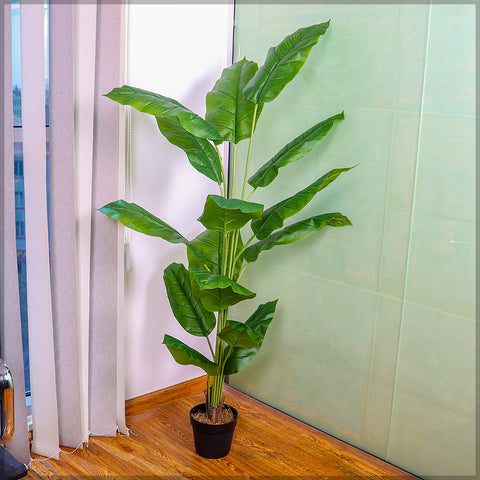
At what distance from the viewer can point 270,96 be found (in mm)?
2100

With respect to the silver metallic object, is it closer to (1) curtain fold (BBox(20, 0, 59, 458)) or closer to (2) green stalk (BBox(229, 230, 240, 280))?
(1) curtain fold (BBox(20, 0, 59, 458))

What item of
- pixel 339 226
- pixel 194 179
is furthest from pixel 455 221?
pixel 194 179

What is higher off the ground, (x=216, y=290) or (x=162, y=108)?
(x=162, y=108)

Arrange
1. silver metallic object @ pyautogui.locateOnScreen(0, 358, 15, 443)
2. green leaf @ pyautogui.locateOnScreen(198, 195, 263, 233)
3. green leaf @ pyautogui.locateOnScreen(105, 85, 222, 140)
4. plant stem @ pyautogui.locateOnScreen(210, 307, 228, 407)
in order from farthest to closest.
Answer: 1. plant stem @ pyautogui.locateOnScreen(210, 307, 228, 407)
2. green leaf @ pyautogui.locateOnScreen(105, 85, 222, 140)
3. green leaf @ pyautogui.locateOnScreen(198, 195, 263, 233)
4. silver metallic object @ pyautogui.locateOnScreen(0, 358, 15, 443)

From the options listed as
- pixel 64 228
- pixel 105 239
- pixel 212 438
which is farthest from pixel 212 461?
pixel 64 228

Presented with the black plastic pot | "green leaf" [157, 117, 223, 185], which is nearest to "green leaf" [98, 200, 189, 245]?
"green leaf" [157, 117, 223, 185]

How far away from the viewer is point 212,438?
7.50 feet

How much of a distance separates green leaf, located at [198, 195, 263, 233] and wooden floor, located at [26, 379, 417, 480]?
0.94 meters

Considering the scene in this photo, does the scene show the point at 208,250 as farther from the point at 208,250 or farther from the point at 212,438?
the point at 212,438

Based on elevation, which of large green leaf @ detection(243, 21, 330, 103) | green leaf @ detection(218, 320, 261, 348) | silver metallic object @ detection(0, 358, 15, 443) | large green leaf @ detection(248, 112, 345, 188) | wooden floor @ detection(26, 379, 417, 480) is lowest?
wooden floor @ detection(26, 379, 417, 480)

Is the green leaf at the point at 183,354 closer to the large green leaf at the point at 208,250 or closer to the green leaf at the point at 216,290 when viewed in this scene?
the green leaf at the point at 216,290

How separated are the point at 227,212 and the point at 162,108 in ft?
1.38

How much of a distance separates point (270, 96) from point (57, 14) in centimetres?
79

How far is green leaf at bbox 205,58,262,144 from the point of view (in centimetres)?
217
